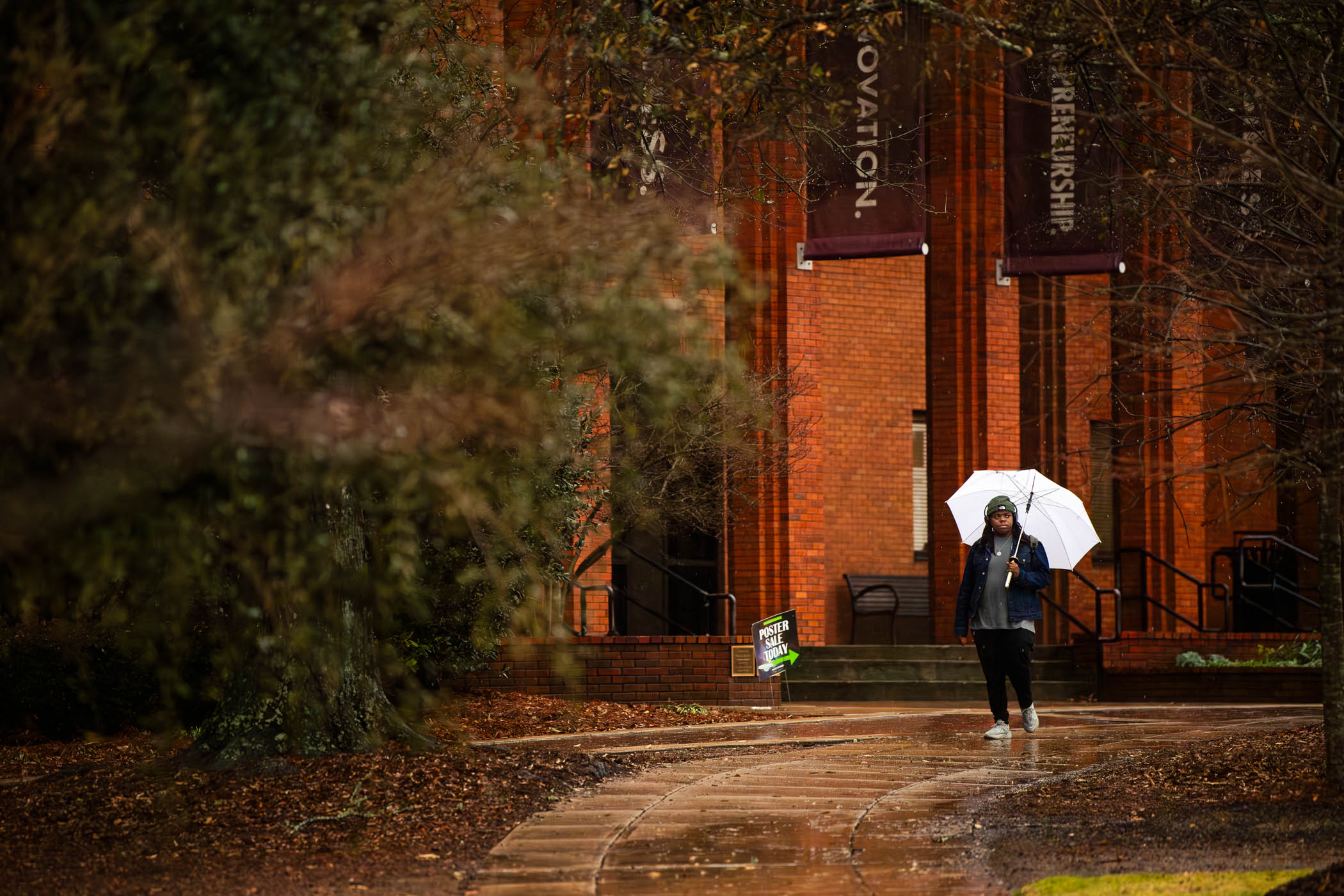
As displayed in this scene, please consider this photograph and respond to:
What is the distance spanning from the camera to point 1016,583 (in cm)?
1052

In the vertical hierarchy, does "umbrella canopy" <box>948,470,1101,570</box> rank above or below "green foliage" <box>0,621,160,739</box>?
above

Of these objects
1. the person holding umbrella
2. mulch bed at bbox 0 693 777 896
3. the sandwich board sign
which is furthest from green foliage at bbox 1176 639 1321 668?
mulch bed at bbox 0 693 777 896

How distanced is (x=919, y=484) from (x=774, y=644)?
10025mm

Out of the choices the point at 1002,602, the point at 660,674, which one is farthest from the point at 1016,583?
the point at 660,674

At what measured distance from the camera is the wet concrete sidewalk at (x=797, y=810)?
5.82 m

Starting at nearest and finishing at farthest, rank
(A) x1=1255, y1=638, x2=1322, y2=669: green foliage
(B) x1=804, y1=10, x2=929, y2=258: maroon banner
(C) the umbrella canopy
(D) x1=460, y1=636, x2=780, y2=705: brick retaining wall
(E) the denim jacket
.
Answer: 1. (E) the denim jacket
2. (C) the umbrella canopy
3. (D) x1=460, y1=636, x2=780, y2=705: brick retaining wall
4. (A) x1=1255, y1=638, x2=1322, y2=669: green foliage
5. (B) x1=804, y1=10, x2=929, y2=258: maroon banner

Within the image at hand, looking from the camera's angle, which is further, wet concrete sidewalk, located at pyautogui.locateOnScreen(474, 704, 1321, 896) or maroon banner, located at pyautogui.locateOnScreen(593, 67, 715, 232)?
maroon banner, located at pyautogui.locateOnScreen(593, 67, 715, 232)

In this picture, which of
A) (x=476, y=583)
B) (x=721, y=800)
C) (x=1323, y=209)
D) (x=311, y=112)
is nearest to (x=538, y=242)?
(x=311, y=112)

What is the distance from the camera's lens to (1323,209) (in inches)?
239

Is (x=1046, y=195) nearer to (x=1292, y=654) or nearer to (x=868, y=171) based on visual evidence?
(x=868, y=171)

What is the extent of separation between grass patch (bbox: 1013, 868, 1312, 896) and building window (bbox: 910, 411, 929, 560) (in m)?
18.6

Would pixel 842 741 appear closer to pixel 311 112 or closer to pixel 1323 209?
pixel 1323 209

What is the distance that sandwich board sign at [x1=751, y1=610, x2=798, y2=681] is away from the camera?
14625mm

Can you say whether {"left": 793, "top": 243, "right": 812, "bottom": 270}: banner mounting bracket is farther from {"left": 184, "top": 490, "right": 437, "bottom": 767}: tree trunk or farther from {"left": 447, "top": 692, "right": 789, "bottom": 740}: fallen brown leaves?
{"left": 184, "top": 490, "right": 437, "bottom": 767}: tree trunk
